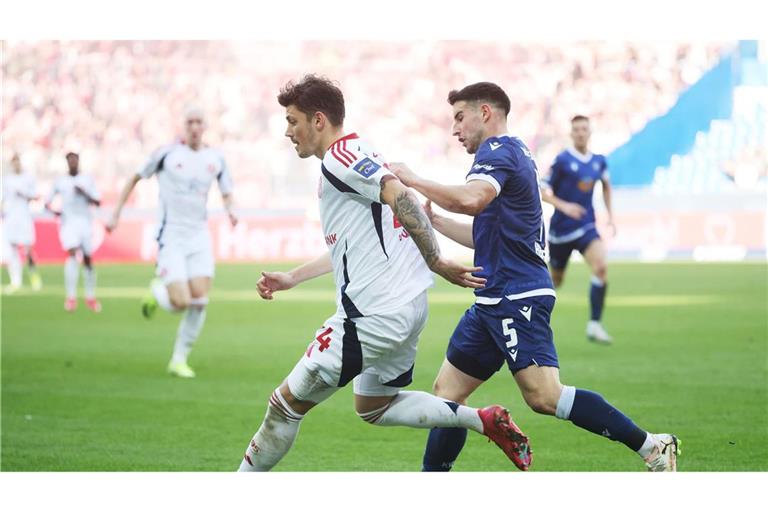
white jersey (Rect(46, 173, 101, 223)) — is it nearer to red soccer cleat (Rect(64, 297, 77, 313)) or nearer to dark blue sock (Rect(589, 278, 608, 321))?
red soccer cleat (Rect(64, 297, 77, 313))

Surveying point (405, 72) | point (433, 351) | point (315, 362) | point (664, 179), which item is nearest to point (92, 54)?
point (405, 72)

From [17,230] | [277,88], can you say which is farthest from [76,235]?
[277,88]

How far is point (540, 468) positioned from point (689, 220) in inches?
965

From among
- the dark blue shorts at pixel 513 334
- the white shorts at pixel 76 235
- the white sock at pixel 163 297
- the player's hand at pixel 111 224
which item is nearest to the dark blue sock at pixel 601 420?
the dark blue shorts at pixel 513 334

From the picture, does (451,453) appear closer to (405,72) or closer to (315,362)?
(315,362)

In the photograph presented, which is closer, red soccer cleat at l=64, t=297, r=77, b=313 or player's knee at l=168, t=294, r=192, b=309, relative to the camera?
player's knee at l=168, t=294, r=192, b=309

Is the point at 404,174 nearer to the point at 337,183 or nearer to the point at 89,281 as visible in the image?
the point at 337,183

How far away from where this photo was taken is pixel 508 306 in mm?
5535

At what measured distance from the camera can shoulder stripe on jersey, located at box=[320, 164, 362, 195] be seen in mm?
5078

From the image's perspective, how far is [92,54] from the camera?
3662 centimetres

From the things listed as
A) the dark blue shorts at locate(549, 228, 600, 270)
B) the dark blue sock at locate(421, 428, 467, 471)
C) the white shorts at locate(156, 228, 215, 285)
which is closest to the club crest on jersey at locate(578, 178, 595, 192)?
the dark blue shorts at locate(549, 228, 600, 270)

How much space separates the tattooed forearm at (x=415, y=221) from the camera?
4.85 metres

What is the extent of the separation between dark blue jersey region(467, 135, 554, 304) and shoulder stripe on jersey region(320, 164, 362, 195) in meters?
0.72

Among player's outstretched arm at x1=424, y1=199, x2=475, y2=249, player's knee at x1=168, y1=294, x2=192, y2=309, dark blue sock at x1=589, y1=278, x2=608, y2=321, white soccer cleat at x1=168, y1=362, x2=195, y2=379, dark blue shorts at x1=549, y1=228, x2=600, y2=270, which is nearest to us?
player's outstretched arm at x1=424, y1=199, x2=475, y2=249
